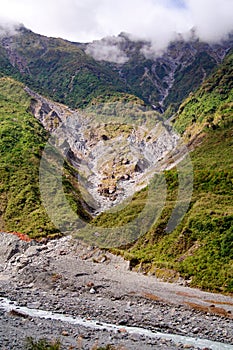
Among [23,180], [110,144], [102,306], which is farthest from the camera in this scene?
[110,144]

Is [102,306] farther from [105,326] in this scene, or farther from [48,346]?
[48,346]

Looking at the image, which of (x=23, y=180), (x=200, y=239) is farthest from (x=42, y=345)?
(x=23, y=180)

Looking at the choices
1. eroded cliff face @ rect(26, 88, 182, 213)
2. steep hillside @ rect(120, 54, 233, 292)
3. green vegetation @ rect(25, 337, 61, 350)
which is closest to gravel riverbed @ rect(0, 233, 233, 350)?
green vegetation @ rect(25, 337, 61, 350)

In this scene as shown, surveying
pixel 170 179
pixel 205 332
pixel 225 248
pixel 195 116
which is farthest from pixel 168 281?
pixel 195 116

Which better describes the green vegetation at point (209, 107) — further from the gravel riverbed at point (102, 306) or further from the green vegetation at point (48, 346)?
the green vegetation at point (48, 346)

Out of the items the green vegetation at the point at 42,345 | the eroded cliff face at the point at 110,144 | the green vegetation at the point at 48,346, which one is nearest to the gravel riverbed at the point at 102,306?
the green vegetation at the point at 48,346

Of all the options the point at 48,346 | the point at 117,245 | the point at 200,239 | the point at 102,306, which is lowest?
the point at 200,239
